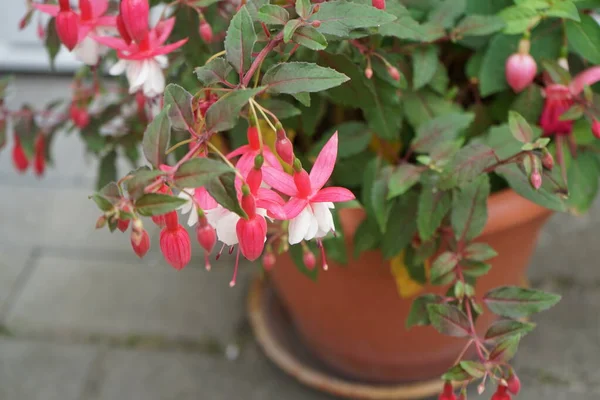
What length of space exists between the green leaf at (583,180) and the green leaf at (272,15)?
1.54ft

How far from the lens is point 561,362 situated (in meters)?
1.20

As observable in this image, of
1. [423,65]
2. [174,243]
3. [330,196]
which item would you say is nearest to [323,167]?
[330,196]

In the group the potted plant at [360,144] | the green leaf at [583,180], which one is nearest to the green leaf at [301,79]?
the potted plant at [360,144]

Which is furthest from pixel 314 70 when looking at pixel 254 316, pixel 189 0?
pixel 254 316

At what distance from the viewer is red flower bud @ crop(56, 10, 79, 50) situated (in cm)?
57

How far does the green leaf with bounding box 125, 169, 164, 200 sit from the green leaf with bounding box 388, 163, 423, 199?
34cm

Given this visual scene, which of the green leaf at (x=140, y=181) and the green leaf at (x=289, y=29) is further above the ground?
the green leaf at (x=289, y=29)

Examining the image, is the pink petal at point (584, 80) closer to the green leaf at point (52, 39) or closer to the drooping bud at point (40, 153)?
the green leaf at point (52, 39)

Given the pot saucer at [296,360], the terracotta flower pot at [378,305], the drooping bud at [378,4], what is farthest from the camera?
the pot saucer at [296,360]

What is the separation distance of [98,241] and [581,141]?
1.18 meters

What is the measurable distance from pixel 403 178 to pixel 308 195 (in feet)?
0.88

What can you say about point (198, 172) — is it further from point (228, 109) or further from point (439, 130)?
point (439, 130)

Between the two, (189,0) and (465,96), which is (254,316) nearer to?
(465,96)

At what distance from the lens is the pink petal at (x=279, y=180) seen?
0.46 meters
